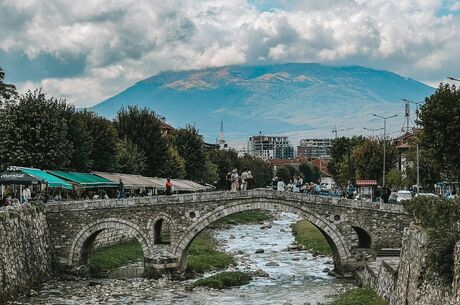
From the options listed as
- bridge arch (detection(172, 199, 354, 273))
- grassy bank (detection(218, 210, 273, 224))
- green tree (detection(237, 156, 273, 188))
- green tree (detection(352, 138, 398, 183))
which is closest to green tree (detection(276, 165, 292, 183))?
green tree (detection(237, 156, 273, 188))

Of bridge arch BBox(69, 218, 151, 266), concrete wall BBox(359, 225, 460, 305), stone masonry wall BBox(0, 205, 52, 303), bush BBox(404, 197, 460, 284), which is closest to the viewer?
concrete wall BBox(359, 225, 460, 305)

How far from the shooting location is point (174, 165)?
90938mm

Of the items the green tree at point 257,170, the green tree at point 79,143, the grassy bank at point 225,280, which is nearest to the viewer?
the grassy bank at point 225,280

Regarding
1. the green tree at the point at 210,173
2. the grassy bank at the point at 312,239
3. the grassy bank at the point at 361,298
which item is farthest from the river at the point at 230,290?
the green tree at the point at 210,173

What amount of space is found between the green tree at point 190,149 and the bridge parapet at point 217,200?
4898cm

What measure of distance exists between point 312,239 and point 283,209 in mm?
16147

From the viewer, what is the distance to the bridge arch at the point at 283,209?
4734 centimetres

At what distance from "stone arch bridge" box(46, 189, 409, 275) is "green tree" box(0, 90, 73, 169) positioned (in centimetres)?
933

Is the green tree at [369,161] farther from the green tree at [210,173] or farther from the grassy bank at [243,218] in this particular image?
the green tree at [210,173]

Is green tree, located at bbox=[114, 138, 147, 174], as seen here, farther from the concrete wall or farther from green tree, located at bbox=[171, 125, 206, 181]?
the concrete wall

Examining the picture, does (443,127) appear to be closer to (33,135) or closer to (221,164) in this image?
(33,135)

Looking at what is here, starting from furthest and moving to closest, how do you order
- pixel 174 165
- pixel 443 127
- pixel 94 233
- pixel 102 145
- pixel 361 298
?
pixel 174 165, pixel 102 145, pixel 94 233, pixel 443 127, pixel 361 298

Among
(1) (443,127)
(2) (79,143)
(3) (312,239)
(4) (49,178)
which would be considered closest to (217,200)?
(4) (49,178)

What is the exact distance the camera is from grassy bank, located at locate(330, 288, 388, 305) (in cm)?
3173
